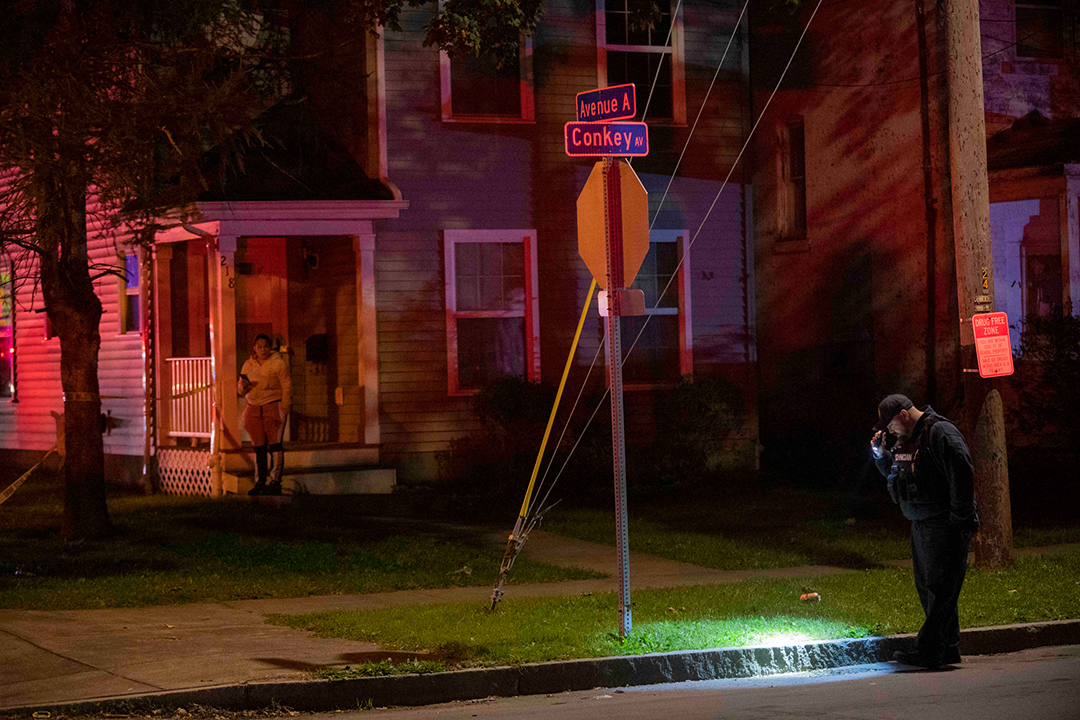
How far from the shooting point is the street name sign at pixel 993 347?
10.0m

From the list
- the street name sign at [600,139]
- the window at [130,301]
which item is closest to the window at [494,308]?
the window at [130,301]

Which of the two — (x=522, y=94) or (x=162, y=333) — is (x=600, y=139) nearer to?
(x=522, y=94)

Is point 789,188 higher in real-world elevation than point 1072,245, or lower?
higher

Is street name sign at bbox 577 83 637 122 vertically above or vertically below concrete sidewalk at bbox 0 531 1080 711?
above

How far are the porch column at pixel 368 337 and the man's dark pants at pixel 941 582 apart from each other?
384 inches

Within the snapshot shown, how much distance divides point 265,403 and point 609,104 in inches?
331

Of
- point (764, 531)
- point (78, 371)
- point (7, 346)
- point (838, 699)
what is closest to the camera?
point (838, 699)

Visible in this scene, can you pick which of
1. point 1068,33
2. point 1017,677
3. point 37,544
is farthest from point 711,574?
point 1068,33

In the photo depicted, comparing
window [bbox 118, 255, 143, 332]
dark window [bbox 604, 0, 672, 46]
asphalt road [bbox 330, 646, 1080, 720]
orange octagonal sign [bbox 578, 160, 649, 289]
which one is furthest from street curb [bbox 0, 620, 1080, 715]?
window [bbox 118, 255, 143, 332]

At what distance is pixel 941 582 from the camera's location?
791 centimetres

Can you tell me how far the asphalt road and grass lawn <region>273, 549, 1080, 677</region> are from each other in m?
0.40

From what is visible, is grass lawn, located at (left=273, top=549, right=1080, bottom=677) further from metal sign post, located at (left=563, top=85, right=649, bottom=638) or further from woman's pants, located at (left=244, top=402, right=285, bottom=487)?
woman's pants, located at (left=244, top=402, right=285, bottom=487)

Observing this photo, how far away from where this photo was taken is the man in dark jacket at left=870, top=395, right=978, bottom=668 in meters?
7.82

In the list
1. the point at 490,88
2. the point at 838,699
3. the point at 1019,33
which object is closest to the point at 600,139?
the point at 838,699
